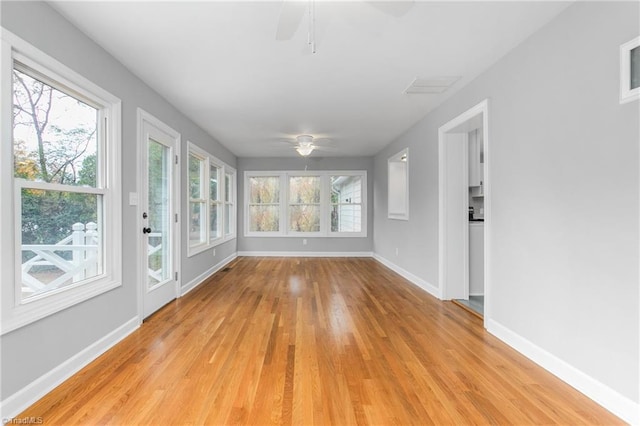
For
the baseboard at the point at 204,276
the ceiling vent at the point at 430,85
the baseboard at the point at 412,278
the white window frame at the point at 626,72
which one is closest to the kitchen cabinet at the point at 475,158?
the ceiling vent at the point at 430,85

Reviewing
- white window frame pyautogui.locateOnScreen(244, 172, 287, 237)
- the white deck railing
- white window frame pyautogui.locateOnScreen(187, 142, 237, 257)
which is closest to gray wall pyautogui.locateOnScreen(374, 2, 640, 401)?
the white deck railing

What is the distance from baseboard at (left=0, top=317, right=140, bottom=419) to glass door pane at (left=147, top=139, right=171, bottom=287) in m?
0.79

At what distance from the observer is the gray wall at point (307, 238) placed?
23.9 ft

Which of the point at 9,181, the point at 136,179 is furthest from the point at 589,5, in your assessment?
the point at 136,179

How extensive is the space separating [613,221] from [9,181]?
3.40m

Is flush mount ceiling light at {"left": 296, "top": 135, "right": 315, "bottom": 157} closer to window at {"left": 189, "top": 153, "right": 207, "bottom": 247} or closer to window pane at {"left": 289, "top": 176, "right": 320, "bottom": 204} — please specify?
window at {"left": 189, "top": 153, "right": 207, "bottom": 247}

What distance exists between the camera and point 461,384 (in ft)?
6.32

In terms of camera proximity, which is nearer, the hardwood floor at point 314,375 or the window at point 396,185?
the hardwood floor at point 314,375

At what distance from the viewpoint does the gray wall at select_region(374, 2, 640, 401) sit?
64.4 inches

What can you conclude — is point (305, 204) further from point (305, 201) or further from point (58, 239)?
point (58, 239)

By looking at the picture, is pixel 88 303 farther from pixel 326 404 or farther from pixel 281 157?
pixel 281 157

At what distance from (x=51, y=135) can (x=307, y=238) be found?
566 centimetres

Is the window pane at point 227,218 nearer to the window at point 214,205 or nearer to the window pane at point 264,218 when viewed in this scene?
the window at point 214,205

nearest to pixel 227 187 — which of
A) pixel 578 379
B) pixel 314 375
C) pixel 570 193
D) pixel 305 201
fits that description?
pixel 305 201
